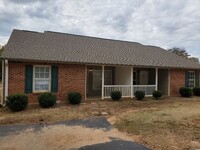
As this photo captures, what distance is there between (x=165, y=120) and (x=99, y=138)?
3532mm

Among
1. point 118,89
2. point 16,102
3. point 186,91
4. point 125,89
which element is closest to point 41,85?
point 16,102

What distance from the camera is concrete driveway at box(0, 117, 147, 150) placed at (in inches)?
211

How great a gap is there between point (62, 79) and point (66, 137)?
6626 mm

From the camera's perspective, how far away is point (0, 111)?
9977mm

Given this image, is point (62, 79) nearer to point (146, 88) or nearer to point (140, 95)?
point (140, 95)

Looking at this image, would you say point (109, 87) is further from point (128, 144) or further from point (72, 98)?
point (128, 144)

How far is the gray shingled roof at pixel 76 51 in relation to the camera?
12219 millimetres

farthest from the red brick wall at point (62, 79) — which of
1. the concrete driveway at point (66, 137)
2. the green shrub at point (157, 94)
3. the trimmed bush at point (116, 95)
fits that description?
the green shrub at point (157, 94)

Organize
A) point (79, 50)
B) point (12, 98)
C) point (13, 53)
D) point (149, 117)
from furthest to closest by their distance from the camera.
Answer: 1. point (79, 50)
2. point (13, 53)
3. point (12, 98)
4. point (149, 117)

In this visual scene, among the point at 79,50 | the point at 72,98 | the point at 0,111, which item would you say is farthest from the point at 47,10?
the point at 0,111

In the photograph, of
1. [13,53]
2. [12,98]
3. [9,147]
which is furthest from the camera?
[13,53]

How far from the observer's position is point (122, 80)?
16.2 m

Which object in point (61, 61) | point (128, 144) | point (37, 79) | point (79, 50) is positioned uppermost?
point (79, 50)

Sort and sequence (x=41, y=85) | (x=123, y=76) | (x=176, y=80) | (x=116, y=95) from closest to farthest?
(x=41, y=85) → (x=116, y=95) → (x=123, y=76) → (x=176, y=80)
